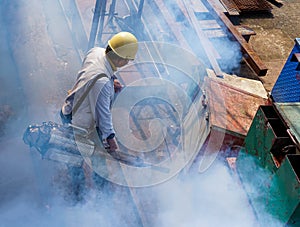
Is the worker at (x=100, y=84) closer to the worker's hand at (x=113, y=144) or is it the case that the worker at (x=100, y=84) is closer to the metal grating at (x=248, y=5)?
the worker's hand at (x=113, y=144)

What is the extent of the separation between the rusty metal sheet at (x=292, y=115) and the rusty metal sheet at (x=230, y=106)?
0.85 m

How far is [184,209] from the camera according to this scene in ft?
15.0

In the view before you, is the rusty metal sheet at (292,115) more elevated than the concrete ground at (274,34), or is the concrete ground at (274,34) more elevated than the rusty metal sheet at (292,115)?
the rusty metal sheet at (292,115)

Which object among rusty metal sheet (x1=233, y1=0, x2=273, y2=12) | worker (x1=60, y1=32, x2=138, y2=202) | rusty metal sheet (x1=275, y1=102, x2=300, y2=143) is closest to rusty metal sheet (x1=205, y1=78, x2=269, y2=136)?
rusty metal sheet (x1=275, y1=102, x2=300, y2=143)

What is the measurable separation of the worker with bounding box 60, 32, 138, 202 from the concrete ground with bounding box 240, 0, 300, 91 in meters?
4.50

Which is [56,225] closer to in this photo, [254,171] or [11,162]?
[11,162]

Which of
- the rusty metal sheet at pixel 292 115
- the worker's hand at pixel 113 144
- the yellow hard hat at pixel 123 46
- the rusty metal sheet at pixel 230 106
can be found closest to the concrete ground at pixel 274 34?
the rusty metal sheet at pixel 230 106

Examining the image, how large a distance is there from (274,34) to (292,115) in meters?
5.82

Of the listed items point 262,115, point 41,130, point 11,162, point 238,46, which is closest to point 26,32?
point 11,162

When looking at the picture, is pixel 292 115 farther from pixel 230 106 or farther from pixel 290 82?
pixel 290 82

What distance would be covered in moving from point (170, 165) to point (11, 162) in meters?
2.30

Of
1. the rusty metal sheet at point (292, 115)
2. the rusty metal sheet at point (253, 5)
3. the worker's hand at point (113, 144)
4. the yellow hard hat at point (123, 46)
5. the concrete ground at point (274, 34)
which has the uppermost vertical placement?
the yellow hard hat at point (123, 46)

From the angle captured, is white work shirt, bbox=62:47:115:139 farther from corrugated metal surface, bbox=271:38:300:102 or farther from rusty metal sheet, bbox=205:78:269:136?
corrugated metal surface, bbox=271:38:300:102

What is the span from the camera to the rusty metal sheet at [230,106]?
4.43 metres
